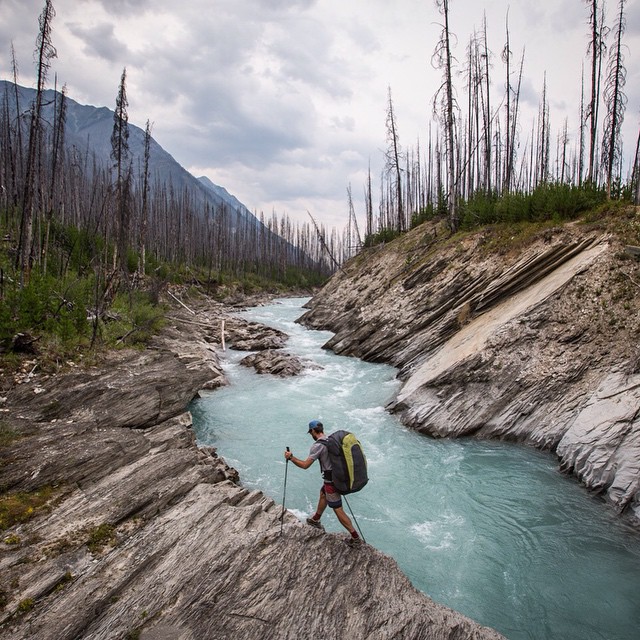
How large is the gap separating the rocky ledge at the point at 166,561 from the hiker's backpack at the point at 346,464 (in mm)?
848

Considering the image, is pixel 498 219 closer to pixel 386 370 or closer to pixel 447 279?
pixel 447 279

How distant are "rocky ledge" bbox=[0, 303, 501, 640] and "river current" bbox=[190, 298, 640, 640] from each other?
134cm

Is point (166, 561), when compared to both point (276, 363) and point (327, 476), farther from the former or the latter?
point (276, 363)

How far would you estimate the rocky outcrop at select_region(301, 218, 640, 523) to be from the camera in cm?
756

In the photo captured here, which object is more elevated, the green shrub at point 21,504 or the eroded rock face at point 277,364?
the eroded rock face at point 277,364

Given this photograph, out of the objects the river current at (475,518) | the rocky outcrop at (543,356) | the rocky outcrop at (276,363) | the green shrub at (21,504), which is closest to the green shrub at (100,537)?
the green shrub at (21,504)

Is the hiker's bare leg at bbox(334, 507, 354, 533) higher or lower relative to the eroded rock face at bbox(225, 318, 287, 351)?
lower

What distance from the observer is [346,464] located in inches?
194

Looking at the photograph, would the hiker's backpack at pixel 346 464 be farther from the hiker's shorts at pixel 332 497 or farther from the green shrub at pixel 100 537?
the green shrub at pixel 100 537

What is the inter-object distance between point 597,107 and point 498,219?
7699 mm

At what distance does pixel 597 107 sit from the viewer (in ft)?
60.2

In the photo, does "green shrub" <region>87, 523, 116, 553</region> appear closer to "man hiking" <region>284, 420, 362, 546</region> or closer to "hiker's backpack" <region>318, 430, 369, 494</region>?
"man hiking" <region>284, 420, 362, 546</region>

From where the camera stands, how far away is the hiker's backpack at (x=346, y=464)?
16.1 ft

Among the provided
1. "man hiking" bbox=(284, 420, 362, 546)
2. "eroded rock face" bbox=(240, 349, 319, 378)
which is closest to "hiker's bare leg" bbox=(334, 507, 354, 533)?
"man hiking" bbox=(284, 420, 362, 546)
